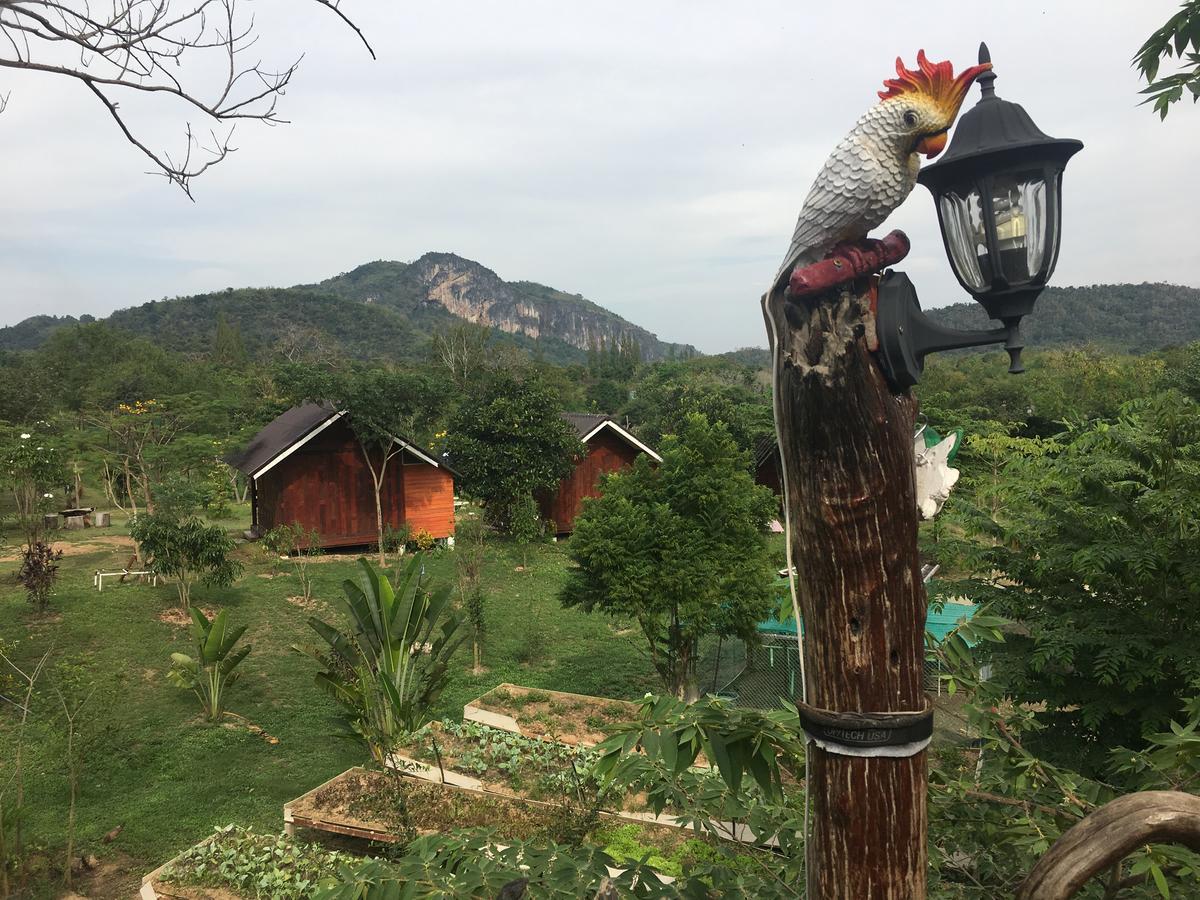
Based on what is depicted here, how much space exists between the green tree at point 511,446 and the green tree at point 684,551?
10125mm

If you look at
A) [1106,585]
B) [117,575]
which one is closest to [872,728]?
[1106,585]

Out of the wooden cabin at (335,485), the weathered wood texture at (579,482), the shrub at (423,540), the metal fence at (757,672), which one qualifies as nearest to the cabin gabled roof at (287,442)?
the wooden cabin at (335,485)

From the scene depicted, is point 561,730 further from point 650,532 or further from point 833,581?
point 833,581

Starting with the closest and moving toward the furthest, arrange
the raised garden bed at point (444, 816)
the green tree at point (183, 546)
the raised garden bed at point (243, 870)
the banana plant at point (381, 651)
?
the raised garden bed at point (243, 870), the raised garden bed at point (444, 816), the banana plant at point (381, 651), the green tree at point (183, 546)

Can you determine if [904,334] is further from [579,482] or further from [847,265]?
[579,482]

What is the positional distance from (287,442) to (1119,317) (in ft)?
318

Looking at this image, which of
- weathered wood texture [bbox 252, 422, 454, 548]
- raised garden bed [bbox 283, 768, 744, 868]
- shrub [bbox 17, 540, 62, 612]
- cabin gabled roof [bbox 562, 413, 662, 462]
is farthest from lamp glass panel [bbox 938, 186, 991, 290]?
cabin gabled roof [bbox 562, 413, 662, 462]

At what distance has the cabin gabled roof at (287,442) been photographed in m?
16.5

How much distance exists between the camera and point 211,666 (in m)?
9.03

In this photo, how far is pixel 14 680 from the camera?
9.14 meters

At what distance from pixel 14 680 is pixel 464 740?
5.78 meters

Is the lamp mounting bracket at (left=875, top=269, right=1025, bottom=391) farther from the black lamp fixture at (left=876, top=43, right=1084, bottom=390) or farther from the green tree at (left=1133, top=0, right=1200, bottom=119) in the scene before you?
the green tree at (left=1133, top=0, right=1200, bottom=119)

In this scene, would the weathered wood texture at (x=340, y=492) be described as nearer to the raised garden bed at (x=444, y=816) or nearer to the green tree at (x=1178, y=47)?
the raised garden bed at (x=444, y=816)

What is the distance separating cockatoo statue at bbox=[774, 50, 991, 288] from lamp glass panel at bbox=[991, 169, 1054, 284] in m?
0.20
